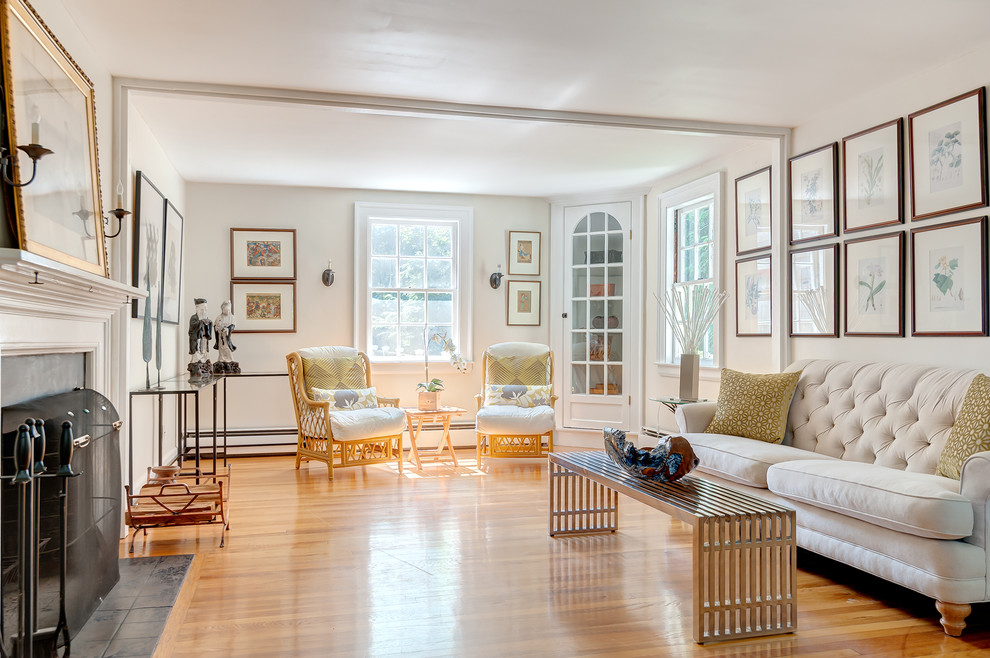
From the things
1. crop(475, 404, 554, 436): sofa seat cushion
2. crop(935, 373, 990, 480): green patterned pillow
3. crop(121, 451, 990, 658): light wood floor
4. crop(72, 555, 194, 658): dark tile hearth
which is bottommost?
crop(121, 451, 990, 658): light wood floor

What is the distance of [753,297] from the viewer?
5180 millimetres

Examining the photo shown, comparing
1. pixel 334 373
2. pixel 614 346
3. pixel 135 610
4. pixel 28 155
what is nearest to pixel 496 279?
pixel 614 346

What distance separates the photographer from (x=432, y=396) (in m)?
6.13

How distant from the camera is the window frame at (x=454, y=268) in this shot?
6.85m

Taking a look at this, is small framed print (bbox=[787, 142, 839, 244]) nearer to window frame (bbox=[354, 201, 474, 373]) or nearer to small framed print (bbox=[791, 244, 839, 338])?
small framed print (bbox=[791, 244, 839, 338])

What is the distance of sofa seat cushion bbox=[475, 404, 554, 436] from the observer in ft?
19.7

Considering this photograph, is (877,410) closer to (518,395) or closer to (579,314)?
(518,395)

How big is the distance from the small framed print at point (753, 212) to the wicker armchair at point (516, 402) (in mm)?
2093

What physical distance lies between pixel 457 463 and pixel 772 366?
9.01 feet

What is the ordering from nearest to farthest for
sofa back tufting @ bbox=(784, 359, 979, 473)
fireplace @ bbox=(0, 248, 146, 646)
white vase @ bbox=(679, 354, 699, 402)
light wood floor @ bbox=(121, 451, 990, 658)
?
fireplace @ bbox=(0, 248, 146, 646) < light wood floor @ bbox=(121, 451, 990, 658) < sofa back tufting @ bbox=(784, 359, 979, 473) < white vase @ bbox=(679, 354, 699, 402)

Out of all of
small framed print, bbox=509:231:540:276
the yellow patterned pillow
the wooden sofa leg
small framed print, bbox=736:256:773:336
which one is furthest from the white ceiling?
the wooden sofa leg

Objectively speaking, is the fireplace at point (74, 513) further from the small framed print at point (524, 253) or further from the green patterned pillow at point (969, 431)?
the small framed print at point (524, 253)

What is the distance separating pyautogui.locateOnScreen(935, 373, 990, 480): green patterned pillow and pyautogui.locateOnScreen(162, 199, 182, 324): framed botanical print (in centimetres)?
500

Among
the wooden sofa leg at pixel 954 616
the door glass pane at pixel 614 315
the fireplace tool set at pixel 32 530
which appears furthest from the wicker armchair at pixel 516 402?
the fireplace tool set at pixel 32 530
